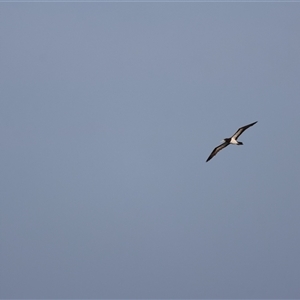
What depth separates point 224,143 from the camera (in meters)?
68.0
